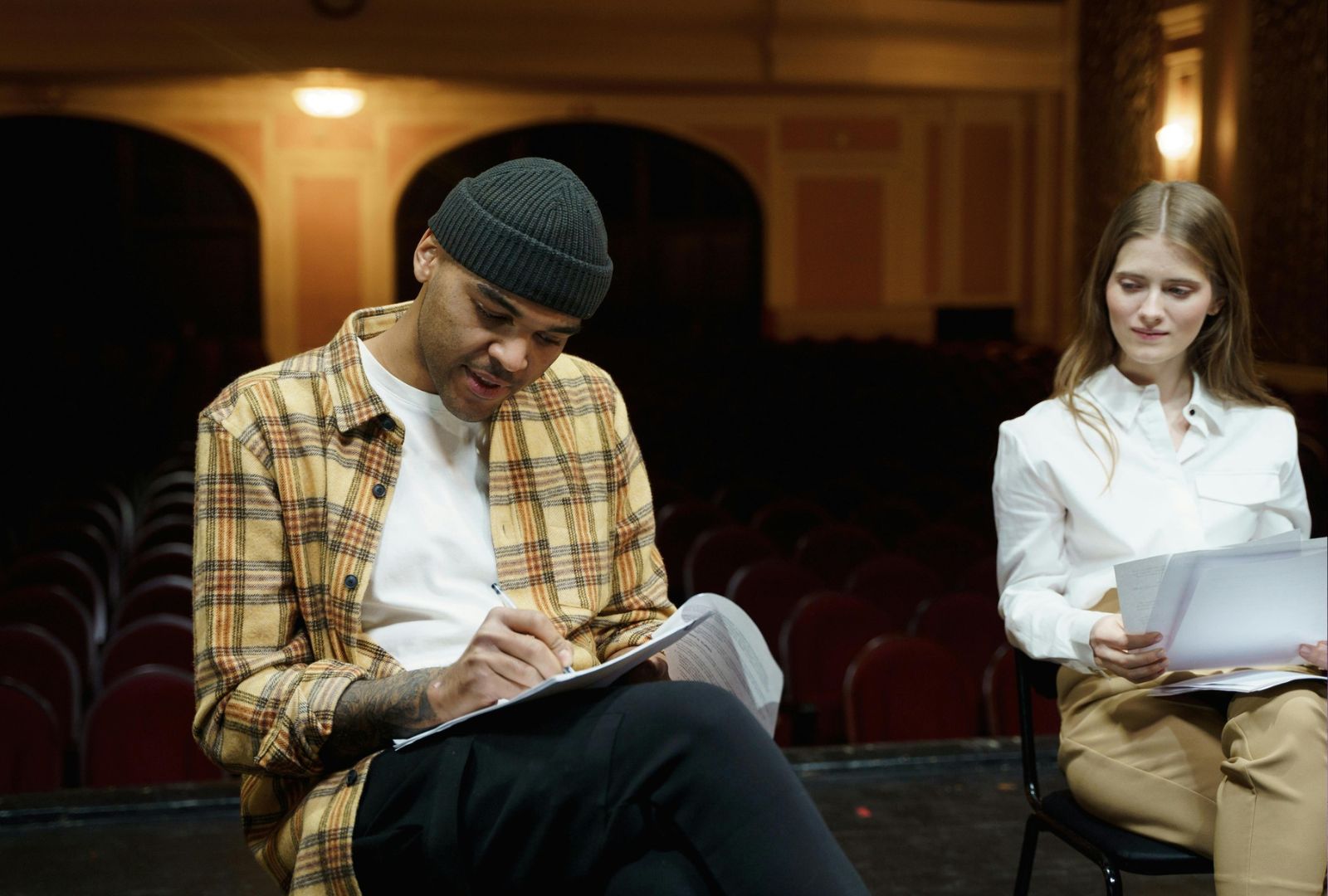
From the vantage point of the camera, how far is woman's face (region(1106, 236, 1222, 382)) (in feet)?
5.34

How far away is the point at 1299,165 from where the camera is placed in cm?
715

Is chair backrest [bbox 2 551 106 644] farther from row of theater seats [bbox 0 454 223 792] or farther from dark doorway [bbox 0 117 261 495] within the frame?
dark doorway [bbox 0 117 261 495]

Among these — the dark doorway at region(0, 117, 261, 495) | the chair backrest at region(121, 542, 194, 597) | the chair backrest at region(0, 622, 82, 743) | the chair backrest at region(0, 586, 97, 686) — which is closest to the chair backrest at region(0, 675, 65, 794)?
the chair backrest at region(0, 622, 82, 743)

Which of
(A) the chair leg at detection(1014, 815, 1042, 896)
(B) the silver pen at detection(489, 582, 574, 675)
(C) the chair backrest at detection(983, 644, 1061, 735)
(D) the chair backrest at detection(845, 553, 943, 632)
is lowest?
(C) the chair backrest at detection(983, 644, 1061, 735)

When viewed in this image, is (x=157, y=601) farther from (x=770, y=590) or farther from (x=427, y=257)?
(x=427, y=257)

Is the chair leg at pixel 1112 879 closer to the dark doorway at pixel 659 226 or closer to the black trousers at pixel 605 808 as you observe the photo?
the black trousers at pixel 605 808

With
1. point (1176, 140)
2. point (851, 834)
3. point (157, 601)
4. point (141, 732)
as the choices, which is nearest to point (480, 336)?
point (851, 834)

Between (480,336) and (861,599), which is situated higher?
(480,336)

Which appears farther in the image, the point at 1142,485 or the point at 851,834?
the point at 851,834

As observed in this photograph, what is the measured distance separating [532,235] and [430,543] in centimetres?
34

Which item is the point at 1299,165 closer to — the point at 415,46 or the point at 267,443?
the point at 415,46

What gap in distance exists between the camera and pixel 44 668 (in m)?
2.93

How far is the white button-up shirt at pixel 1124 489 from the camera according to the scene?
5.49 feet

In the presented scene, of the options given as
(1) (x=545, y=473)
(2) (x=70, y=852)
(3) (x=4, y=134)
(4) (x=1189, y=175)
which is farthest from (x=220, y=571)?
(3) (x=4, y=134)
